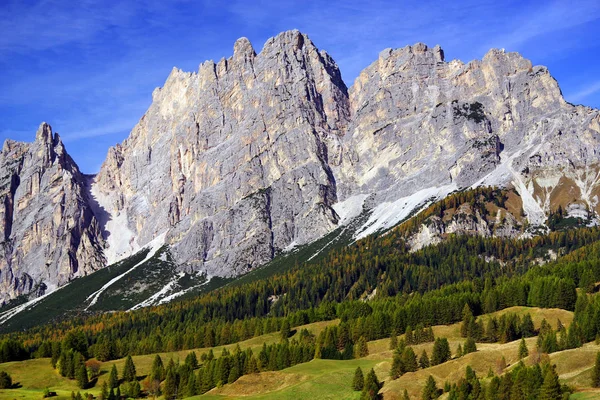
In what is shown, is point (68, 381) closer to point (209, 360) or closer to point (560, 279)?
point (209, 360)

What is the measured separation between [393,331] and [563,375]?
65.1 m

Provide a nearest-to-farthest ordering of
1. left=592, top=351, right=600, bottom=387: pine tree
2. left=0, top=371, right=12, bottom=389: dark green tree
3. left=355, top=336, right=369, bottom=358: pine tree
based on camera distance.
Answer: left=592, top=351, right=600, bottom=387: pine tree
left=0, top=371, right=12, bottom=389: dark green tree
left=355, top=336, right=369, bottom=358: pine tree

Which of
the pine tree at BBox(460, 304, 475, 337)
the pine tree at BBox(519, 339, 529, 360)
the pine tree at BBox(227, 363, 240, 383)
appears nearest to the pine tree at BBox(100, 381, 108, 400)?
the pine tree at BBox(227, 363, 240, 383)

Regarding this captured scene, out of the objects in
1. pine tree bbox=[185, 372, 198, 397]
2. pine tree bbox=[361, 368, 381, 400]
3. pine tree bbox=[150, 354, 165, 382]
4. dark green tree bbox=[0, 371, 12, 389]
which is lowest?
pine tree bbox=[361, 368, 381, 400]

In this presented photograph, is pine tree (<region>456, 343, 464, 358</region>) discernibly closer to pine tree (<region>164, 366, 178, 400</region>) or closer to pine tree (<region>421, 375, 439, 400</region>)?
pine tree (<region>421, 375, 439, 400</region>)

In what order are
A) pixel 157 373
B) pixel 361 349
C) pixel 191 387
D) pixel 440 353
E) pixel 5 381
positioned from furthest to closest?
pixel 361 349, pixel 5 381, pixel 157 373, pixel 191 387, pixel 440 353

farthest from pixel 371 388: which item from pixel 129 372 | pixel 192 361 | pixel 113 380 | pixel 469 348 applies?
pixel 129 372

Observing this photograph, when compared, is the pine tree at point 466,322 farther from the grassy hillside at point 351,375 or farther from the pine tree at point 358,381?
the pine tree at point 358,381

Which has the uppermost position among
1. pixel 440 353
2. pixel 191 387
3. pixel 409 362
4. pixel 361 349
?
pixel 361 349

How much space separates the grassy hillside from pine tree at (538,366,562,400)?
3090mm

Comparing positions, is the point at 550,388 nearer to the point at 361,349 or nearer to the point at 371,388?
the point at 371,388

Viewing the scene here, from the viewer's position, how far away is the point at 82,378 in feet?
534

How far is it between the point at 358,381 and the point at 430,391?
16.2 metres

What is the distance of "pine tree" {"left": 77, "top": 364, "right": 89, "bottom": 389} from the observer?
162 m
